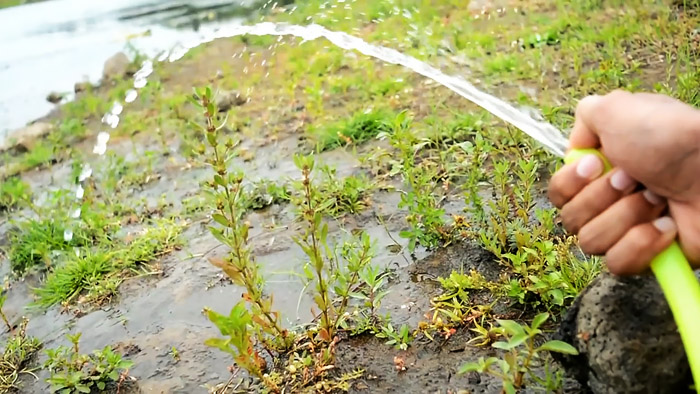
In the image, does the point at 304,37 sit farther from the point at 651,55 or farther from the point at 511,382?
the point at 511,382

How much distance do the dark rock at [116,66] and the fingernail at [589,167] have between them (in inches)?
266

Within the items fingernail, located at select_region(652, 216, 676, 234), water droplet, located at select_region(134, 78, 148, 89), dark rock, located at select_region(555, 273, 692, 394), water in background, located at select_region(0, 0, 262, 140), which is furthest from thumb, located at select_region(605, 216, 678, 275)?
water in background, located at select_region(0, 0, 262, 140)

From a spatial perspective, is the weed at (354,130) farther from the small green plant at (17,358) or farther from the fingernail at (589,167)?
the fingernail at (589,167)

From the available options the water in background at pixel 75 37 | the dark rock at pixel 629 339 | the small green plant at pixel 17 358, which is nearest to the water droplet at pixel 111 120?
the water in background at pixel 75 37

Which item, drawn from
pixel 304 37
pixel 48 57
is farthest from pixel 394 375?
pixel 48 57

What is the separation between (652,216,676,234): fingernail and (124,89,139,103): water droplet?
→ 232 inches

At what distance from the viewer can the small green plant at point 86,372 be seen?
7.12 ft

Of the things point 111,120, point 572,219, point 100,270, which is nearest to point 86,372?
point 100,270

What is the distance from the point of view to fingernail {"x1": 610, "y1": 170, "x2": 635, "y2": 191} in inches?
50.6

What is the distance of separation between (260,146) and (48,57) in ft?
18.2

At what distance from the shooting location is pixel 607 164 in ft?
4.33

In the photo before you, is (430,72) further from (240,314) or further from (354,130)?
(240,314)

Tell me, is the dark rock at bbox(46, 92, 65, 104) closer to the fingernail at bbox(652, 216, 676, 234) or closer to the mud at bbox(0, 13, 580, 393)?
the mud at bbox(0, 13, 580, 393)

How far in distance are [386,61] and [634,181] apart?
4.16 meters
